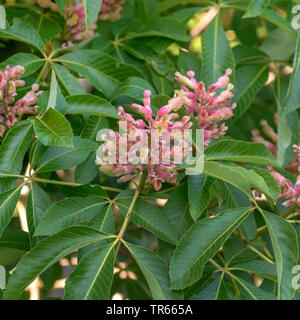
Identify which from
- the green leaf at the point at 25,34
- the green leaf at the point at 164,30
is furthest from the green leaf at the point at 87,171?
the green leaf at the point at 164,30

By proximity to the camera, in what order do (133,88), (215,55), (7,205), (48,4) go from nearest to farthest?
(7,205) → (133,88) → (215,55) → (48,4)

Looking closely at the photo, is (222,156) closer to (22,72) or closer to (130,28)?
(22,72)

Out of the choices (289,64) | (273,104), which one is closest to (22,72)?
(289,64)

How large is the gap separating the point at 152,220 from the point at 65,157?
0.77 ft

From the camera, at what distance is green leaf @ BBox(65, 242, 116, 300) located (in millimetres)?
1018

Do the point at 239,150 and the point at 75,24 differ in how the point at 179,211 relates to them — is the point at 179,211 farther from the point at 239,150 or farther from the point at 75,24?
the point at 75,24

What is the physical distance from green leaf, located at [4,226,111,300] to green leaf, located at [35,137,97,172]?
0.18m

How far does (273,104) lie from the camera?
2119mm

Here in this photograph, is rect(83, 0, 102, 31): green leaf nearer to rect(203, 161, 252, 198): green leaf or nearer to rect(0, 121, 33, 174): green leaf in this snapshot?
rect(0, 121, 33, 174): green leaf

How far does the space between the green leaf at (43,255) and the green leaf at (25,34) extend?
506 millimetres

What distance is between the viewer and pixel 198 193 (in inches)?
46.1

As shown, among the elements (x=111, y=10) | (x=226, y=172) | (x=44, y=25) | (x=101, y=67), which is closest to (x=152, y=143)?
(x=226, y=172)

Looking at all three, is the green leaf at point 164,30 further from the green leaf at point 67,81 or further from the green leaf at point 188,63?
the green leaf at point 67,81
